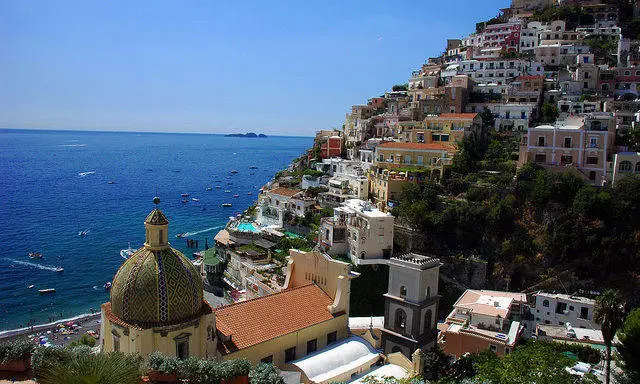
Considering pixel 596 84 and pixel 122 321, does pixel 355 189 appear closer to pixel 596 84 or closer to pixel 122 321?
pixel 596 84

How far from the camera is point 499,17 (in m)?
94.4

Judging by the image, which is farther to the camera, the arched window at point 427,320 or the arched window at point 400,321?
the arched window at point 427,320

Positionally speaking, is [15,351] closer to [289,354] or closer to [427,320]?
[289,354]

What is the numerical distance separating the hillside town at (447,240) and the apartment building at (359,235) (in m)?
0.17

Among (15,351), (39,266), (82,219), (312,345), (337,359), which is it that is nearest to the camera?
(15,351)

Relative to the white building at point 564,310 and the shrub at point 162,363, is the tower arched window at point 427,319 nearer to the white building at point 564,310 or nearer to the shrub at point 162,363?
the white building at point 564,310

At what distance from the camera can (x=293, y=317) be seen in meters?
22.2

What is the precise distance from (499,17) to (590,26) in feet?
57.5

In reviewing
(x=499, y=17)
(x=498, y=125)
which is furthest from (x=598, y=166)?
(x=499, y=17)

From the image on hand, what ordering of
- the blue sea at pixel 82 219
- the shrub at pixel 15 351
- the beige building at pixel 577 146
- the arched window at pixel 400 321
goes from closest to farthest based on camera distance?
the shrub at pixel 15 351 < the arched window at pixel 400 321 < the beige building at pixel 577 146 < the blue sea at pixel 82 219

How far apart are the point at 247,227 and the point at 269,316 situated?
119 feet

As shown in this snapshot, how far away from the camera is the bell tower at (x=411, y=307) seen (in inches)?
1053

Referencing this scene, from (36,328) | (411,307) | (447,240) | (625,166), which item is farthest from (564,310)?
(36,328)

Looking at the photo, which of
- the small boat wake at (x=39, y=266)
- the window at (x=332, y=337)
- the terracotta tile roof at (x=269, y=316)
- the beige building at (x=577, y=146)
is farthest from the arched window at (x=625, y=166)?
the small boat wake at (x=39, y=266)
